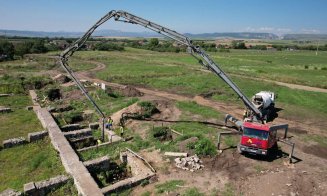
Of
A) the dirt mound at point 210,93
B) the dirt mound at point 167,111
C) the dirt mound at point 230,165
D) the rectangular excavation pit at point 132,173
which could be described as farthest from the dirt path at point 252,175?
the dirt mound at point 210,93

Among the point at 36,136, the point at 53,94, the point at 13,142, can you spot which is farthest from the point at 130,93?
the point at 13,142

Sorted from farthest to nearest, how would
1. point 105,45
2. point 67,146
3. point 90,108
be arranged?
point 105,45
point 90,108
point 67,146

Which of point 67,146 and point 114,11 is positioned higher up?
point 114,11

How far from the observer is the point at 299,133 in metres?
25.1

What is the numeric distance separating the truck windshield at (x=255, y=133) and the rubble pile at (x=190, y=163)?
3.41 m

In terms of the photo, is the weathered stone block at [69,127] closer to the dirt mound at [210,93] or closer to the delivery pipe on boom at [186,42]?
the delivery pipe on boom at [186,42]

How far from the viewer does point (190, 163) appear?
59.5ft

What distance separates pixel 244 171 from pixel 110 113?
15769 mm

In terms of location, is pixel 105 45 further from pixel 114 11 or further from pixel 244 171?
pixel 244 171

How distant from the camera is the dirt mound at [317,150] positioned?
68.0 feet

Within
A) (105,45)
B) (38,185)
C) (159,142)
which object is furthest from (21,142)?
(105,45)

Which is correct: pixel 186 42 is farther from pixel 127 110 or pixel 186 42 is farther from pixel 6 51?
pixel 6 51

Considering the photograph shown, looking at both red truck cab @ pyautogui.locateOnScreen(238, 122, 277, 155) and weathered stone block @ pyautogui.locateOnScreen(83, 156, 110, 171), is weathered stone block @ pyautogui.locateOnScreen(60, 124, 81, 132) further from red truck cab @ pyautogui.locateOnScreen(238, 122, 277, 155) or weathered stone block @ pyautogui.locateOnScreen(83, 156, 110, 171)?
red truck cab @ pyautogui.locateOnScreen(238, 122, 277, 155)

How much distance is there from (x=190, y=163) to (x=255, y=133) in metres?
4.39
